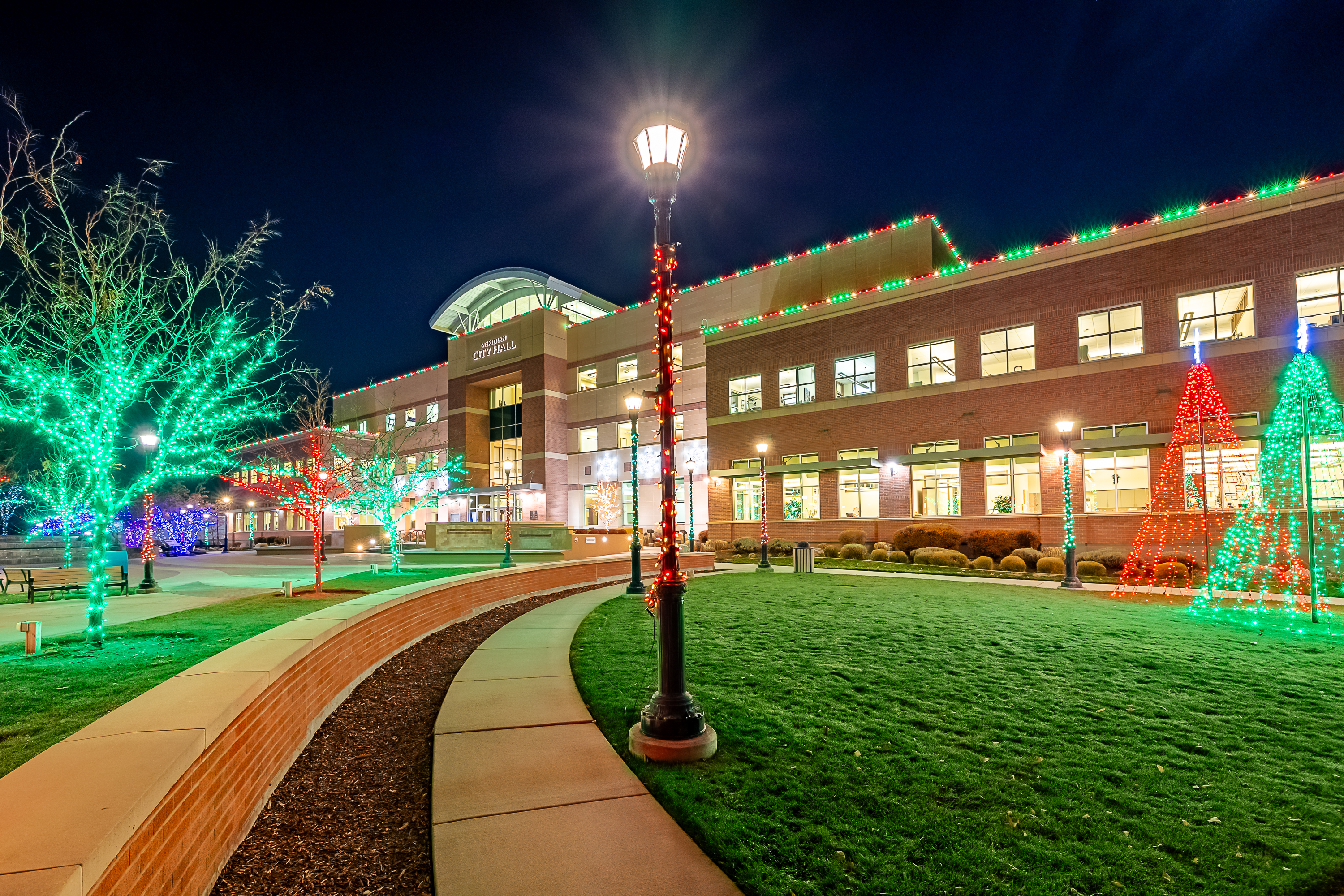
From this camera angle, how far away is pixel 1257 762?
4973 millimetres

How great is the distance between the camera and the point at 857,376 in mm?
31969

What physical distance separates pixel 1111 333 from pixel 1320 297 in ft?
18.9

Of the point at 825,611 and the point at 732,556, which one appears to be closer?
the point at 825,611

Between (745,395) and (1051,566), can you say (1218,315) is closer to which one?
(1051,566)

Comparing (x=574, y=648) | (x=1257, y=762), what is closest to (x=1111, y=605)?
(x=1257, y=762)

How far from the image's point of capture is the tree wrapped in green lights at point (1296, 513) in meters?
12.7

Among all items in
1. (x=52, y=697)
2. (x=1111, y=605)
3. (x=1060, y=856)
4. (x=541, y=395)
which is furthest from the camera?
(x=541, y=395)

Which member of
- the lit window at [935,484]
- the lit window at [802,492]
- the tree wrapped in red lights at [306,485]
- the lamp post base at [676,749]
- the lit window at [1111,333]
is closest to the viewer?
the lamp post base at [676,749]

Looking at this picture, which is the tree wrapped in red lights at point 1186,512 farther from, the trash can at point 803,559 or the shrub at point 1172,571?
the trash can at point 803,559

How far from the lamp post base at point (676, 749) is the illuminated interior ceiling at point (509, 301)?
49.6m

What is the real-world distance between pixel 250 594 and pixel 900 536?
2254 centimetres

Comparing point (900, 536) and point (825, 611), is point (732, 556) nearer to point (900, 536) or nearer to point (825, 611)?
point (900, 536)

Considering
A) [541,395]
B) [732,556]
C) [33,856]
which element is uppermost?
[541,395]

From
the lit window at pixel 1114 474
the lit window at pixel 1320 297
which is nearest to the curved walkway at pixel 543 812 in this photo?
the lit window at pixel 1114 474
